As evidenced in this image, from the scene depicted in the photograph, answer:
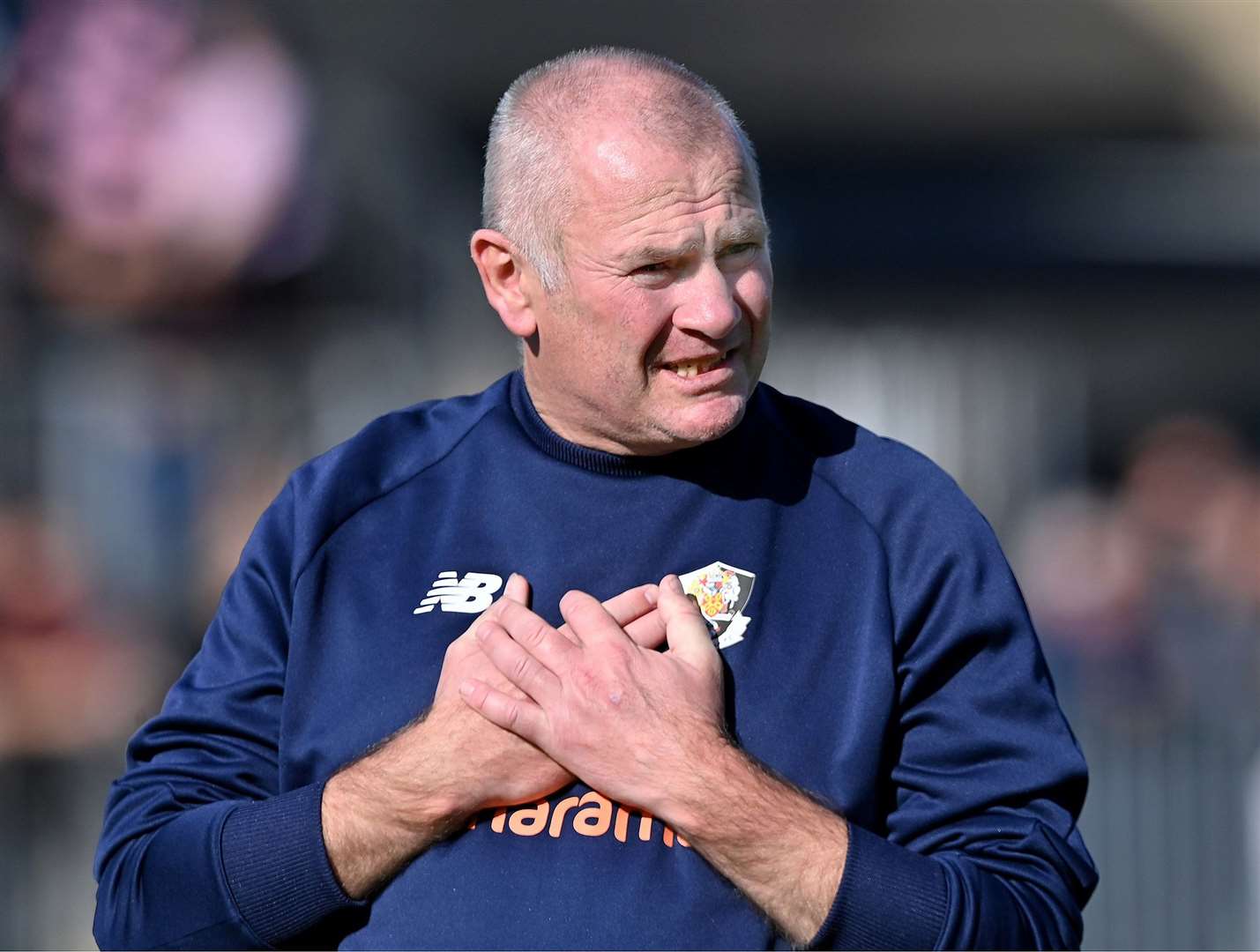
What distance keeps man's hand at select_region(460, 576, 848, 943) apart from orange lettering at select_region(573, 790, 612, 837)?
41 mm

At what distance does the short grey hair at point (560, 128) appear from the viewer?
267 cm

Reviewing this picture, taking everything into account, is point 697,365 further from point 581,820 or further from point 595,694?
point 581,820

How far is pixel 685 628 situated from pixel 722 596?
0.14 metres

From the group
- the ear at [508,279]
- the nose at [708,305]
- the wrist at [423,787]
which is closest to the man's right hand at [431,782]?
the wrist at [423,787]

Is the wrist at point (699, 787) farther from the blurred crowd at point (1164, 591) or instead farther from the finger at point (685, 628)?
the blurred crowd at point (1164, 591)

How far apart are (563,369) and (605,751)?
2.22 feet

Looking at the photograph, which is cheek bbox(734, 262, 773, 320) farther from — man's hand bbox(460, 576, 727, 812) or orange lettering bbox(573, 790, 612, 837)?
orange lettering bbox(573, 790, 612, 837)

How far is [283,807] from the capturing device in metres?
2.53

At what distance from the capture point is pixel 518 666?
245 centimetres

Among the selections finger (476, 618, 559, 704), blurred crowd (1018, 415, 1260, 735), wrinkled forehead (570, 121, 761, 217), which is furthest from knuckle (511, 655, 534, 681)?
blurred crowd (1018, 415, 1260, 735)

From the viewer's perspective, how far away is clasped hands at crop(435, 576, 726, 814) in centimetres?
237

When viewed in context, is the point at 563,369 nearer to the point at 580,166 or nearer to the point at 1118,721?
the point at 580,166

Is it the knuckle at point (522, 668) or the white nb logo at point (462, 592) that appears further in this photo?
the white nb logo at point (462, 592)

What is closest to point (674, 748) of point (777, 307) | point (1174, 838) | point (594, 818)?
point (594, 818)
